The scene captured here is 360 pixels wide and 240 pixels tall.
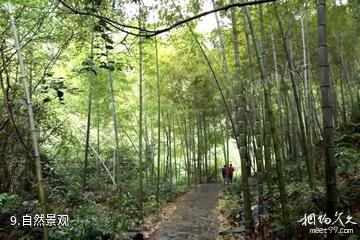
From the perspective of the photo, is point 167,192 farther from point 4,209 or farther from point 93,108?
point 4,209

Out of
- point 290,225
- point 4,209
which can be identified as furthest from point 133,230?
point 290,225

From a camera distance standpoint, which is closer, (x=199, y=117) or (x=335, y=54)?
(x=335, y=54)

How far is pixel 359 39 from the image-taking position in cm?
1184

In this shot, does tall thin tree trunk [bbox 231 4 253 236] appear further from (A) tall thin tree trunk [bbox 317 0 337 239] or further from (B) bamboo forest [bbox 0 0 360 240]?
(A) tall thin tree trunk [bbox 317 0 337 239]

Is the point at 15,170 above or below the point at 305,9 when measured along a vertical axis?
below

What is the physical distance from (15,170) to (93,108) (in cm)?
579

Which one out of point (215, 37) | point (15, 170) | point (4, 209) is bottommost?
point (4, 209)

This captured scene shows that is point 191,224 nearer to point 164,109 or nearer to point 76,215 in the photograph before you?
point 76,215

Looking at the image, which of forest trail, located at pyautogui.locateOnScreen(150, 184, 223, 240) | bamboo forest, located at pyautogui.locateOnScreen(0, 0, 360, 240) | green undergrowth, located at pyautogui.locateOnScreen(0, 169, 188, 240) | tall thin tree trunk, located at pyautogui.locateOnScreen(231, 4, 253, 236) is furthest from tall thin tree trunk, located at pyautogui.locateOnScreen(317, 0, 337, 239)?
forest trail, located at pyautogui.locateOnScreen(150, 184, 223, 240)

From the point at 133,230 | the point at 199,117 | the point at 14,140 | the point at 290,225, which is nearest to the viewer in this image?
the point at 290,225

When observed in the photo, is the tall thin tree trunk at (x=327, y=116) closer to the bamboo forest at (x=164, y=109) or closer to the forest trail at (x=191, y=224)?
the bamboo forest at (x=164, y=109)

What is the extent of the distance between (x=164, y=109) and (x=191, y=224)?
6.65 m

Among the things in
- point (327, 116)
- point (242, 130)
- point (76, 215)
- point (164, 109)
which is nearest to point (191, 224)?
A: point (76, 215)

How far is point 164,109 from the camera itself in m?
13.2
